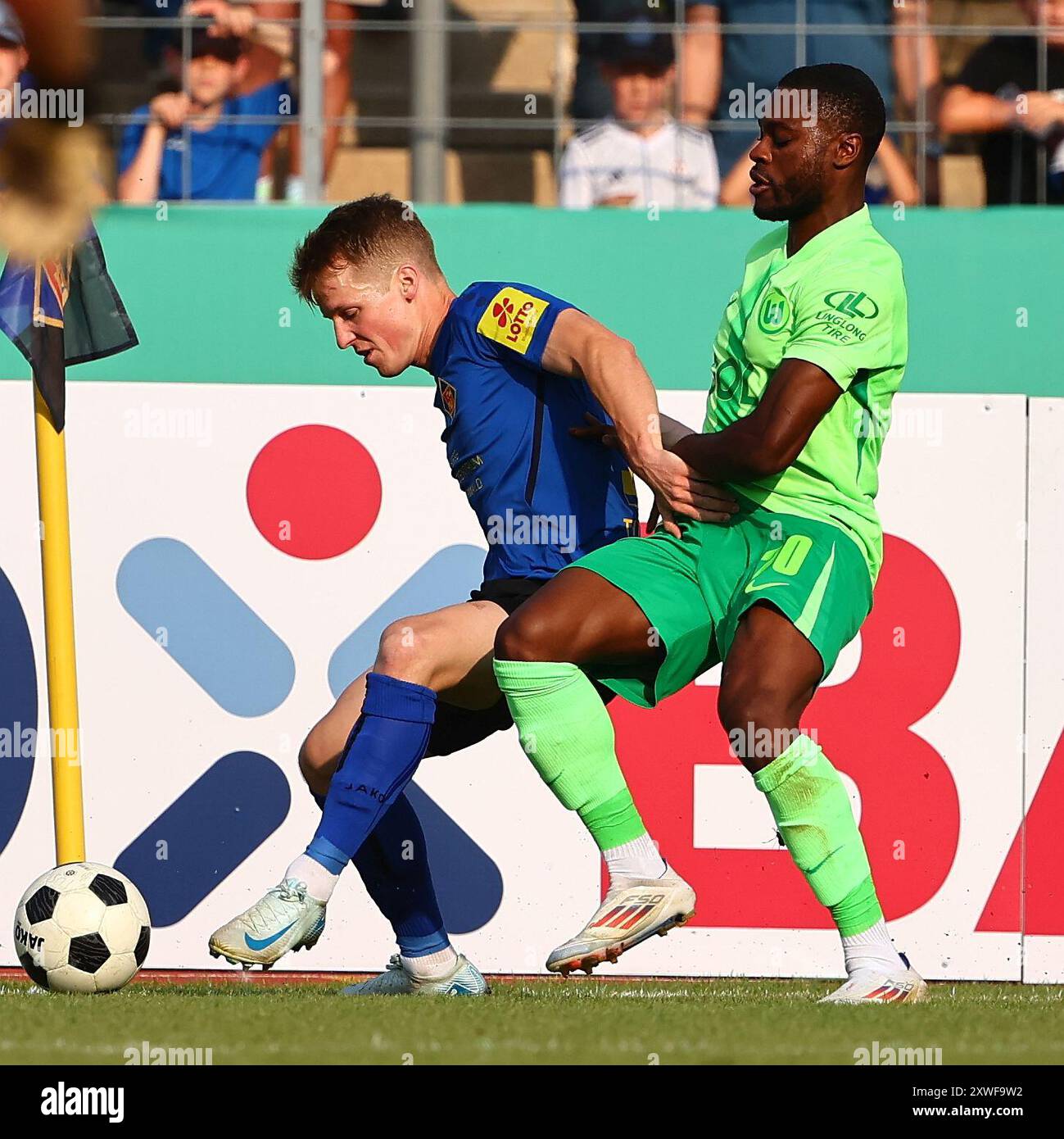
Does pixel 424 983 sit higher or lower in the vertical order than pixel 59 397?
lower

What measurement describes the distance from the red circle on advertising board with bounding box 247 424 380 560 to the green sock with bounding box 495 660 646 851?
2.24 m

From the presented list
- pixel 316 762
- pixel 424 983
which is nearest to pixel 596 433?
pixel 316 762

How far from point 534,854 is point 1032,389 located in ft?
7.44

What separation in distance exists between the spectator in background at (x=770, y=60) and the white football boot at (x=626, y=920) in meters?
3.51

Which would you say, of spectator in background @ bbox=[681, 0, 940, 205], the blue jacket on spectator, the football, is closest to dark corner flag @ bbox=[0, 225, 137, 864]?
the football

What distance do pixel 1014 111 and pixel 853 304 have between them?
10.5ft

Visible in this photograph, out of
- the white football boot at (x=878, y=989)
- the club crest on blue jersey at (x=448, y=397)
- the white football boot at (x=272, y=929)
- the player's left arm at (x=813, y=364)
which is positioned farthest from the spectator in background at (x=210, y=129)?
the white football boot at (x=878, y=989)

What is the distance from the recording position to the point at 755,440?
3680 millimetres

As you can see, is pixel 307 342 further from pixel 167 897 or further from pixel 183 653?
pixel 167 897

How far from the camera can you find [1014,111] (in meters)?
6.57

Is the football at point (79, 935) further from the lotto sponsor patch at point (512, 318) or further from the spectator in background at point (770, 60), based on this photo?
the spectator in background at point (770, 60)

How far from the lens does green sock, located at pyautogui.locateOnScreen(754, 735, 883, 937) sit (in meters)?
3.66

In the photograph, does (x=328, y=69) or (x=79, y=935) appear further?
(x=328, y=69)

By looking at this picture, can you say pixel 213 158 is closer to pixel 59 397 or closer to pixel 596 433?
pixel 59 397
